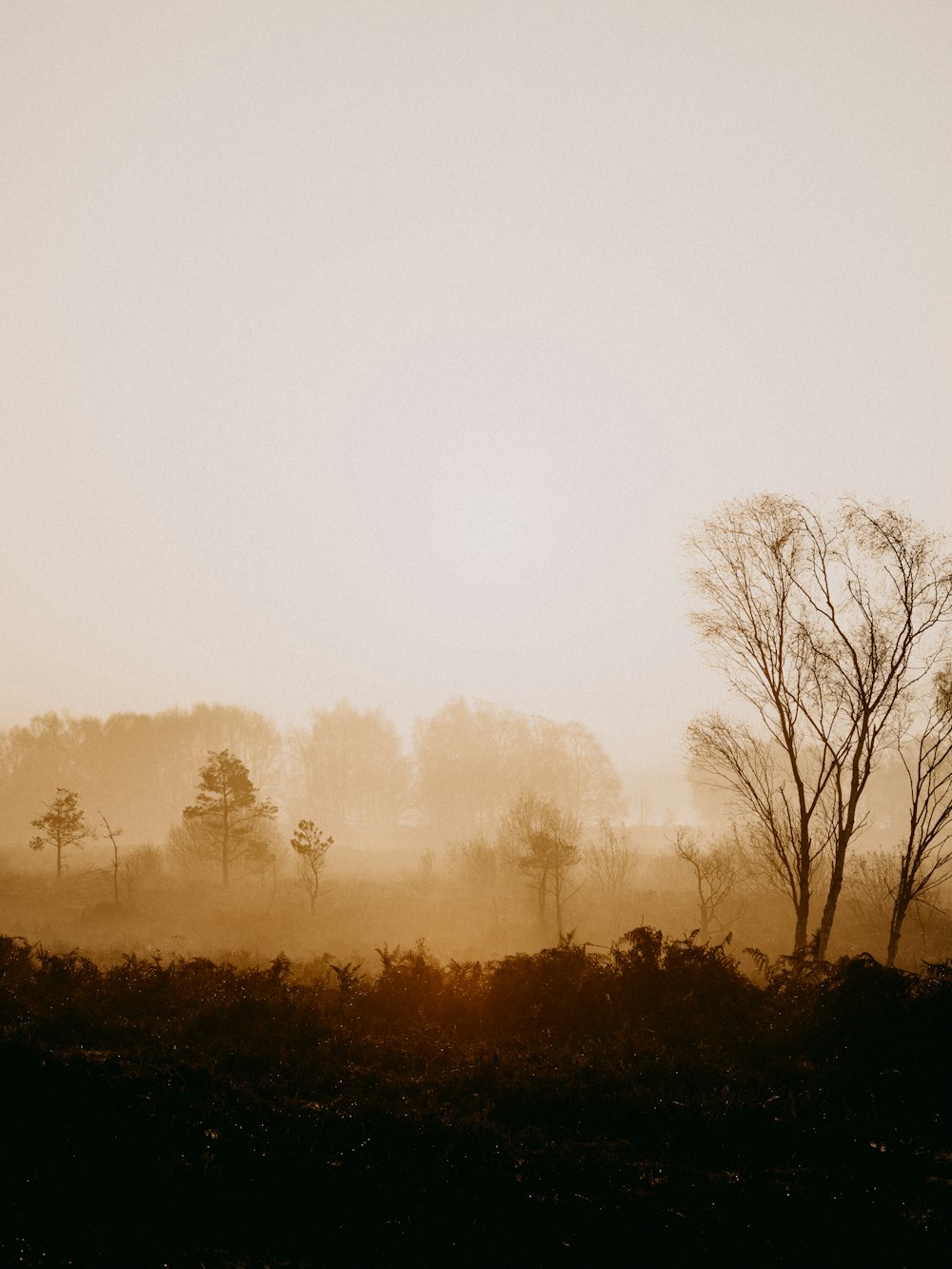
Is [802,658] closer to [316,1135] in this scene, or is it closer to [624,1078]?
[624,1078]

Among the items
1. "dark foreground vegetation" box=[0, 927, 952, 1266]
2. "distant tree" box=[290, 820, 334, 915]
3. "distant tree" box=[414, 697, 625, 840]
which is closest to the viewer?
"dark foreground vegetation" box=[0, 927, 952, 1266]

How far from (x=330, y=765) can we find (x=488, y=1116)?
74239mm

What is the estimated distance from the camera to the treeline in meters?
71.6

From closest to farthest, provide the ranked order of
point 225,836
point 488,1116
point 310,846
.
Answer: point 488,1116, point 310,846, point 225,836

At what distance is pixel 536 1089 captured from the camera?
6723 mm

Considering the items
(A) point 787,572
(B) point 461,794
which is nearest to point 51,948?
(A) point 787,572

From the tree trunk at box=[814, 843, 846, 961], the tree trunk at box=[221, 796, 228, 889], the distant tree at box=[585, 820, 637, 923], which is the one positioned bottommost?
the distant tree at box=[585, 820, 637, 923]

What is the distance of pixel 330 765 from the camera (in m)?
77.8

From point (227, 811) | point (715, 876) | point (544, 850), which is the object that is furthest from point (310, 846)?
point (715, 876)

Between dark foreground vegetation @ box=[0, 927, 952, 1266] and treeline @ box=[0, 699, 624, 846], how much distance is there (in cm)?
5904

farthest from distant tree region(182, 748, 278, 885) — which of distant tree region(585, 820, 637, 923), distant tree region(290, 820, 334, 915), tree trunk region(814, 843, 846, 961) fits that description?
tree trunk region(814, 843, 846, 961)

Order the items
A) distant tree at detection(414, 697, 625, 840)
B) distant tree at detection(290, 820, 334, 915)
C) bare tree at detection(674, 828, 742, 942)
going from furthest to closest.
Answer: distant tree at detection(414, 697, 625, 840) < distant tree at detection(290, 820, 334, 915) < bare tree at detection(674, 828, 742, 942)

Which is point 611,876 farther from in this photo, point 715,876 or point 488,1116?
point 488,1116

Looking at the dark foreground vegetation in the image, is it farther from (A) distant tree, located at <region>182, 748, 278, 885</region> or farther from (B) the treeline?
(B) the treeline
